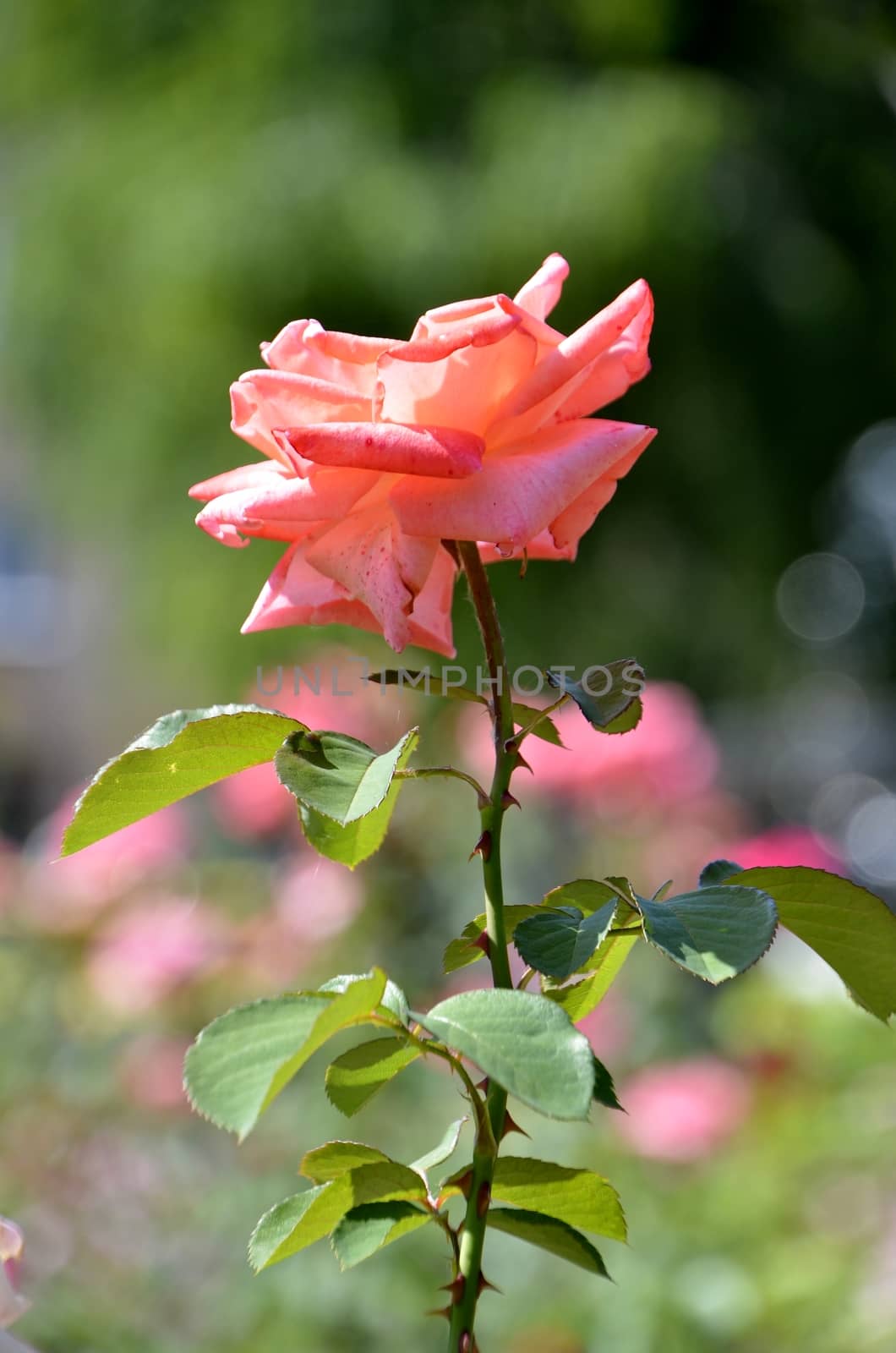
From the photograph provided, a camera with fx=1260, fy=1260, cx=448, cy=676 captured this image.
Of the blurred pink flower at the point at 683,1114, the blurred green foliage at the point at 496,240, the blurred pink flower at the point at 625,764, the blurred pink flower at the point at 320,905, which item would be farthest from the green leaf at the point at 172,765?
the blurred green foliage at the point at 496,240

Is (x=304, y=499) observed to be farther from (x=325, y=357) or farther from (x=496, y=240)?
(x=496, y=240)

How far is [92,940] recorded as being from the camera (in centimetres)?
149

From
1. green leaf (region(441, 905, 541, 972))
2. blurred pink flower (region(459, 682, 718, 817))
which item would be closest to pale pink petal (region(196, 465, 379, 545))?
green leaf (region(441, 905, 541, 972))

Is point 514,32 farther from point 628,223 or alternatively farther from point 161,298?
point 161,298

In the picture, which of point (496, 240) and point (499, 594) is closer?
point (496, 240)

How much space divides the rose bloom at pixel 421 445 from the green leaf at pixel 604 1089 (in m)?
0.10

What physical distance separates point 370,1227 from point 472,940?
0.06 m

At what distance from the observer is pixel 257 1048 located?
22 centimetres

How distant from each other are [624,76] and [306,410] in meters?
3.43

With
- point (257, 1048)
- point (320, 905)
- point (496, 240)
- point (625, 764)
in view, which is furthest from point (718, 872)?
point (496, 240)

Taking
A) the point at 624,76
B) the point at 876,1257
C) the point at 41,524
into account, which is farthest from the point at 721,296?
the point at 41,524

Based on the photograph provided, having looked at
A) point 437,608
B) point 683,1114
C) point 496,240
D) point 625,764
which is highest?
point 496,240

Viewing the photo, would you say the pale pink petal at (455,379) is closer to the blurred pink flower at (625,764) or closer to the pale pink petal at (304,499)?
the pale pink petal at (304,499)

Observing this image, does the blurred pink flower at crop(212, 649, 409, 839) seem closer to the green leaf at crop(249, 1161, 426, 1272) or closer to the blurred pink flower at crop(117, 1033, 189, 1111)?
the blurred pink flower at crop(117, 1033, 189, 1111)
